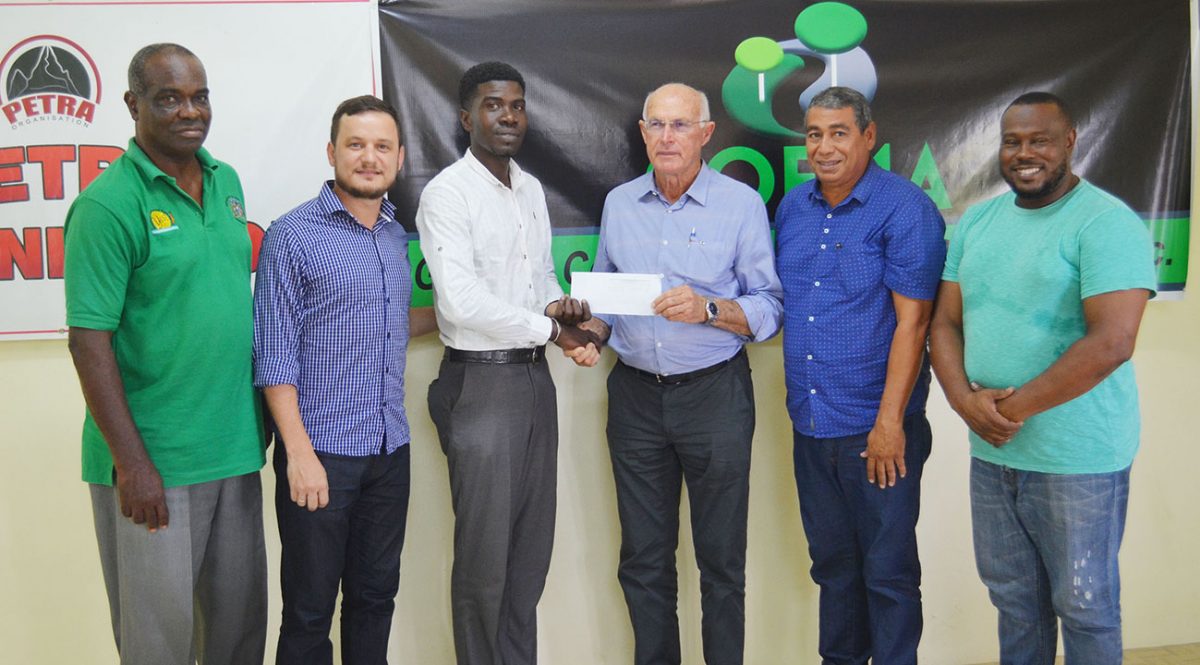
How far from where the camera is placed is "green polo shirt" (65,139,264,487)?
6.36 ft

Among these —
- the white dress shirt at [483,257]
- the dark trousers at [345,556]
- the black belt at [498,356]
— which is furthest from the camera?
the black belt at [498,356]

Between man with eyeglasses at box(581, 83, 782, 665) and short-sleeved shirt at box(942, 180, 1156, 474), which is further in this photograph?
man with eyeglasses at box(581, 83, 782, 665)

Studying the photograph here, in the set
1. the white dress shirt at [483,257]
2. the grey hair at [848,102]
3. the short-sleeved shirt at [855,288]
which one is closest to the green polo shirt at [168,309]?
the white dress shirt at [483,257]

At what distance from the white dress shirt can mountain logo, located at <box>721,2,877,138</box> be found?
33.1 inches

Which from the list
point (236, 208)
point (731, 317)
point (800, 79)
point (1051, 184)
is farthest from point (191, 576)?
point (800, 79)

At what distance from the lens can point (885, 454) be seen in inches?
95.4

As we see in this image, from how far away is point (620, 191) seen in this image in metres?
2.79

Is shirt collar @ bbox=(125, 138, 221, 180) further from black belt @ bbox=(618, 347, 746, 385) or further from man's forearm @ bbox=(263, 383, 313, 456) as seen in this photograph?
black belt @ bbox=(618, 347, 746, 385)

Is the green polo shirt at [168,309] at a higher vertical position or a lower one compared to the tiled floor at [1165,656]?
higher

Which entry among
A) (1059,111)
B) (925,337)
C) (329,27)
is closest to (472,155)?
(329,27)

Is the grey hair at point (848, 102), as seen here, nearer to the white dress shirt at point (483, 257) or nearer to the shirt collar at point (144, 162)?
the white dress shirt at point (483, 257)

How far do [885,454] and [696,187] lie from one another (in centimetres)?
94

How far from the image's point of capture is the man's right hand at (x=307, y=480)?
7.24ft

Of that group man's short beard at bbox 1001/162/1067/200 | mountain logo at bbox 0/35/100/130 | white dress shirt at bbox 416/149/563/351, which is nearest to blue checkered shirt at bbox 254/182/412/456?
white dress shirt at bbox 416/149/563/351
